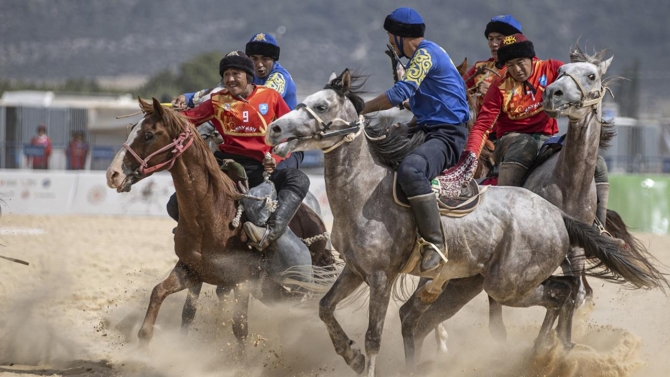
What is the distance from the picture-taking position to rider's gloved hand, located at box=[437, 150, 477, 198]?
6.07m

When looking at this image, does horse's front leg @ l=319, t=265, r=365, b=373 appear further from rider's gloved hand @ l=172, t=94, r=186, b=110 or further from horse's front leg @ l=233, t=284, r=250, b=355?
rider's gloved hand @ l=172, t=94, r=186, b=110

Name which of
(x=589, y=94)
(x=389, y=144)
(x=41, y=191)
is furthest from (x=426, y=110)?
(x=41, y=191)

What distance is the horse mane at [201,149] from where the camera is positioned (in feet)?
21.8

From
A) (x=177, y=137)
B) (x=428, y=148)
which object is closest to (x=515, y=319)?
(x=428, y=148)

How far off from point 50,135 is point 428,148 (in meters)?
23.7

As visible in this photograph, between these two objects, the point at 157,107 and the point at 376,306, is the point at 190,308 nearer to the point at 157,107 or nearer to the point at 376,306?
the point at 157,107

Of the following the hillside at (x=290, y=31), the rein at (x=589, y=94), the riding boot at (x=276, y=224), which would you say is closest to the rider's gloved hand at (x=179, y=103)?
the riding boot at (x=276, y=224)

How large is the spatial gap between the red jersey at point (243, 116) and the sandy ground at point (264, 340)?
4.39 ft

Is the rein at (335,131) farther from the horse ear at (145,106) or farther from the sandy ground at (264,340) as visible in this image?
the sandy ground at (264,340)

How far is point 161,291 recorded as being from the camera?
6.80 metres

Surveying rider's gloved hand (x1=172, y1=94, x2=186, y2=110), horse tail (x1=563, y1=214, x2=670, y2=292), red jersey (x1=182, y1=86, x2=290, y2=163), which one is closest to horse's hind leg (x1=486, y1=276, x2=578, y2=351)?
horse tail (x1=563, y1=214, x2=670, y2=292)

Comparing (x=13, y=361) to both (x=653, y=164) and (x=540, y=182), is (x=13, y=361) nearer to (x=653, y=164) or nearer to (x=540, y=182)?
(x=540, y=182)

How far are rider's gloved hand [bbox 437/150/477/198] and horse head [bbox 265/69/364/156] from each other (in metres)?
0.77

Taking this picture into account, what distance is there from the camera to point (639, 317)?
29.1 ft
